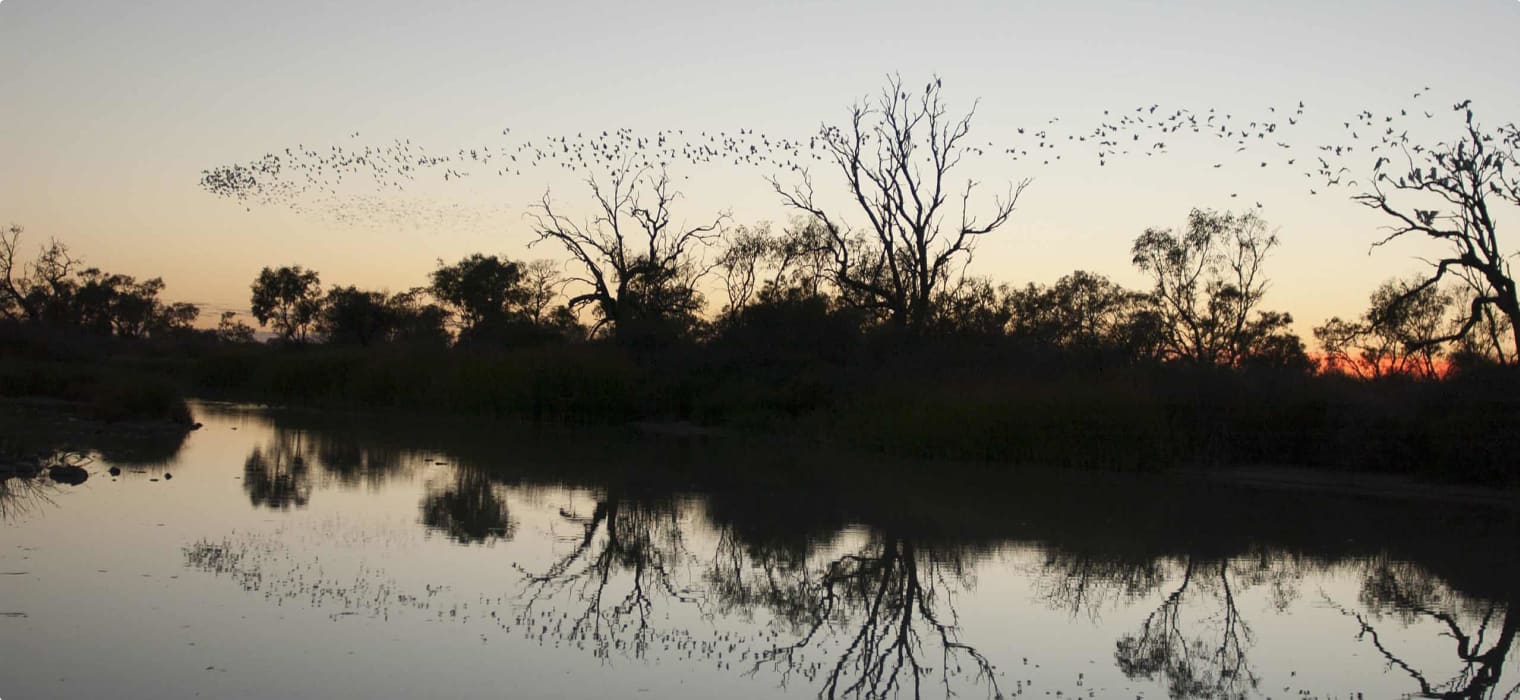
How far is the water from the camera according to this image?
8414 mm

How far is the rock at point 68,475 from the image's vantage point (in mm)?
16562

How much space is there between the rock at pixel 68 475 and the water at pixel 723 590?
27 cm

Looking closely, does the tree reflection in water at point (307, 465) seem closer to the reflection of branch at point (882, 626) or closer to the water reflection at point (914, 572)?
the water reflection at point (914, 572)

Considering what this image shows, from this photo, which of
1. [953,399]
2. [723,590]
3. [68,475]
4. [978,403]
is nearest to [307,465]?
[68,475]

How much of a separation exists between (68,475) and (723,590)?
10.4 meters

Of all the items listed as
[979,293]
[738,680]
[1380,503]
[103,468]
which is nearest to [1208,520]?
[1380,503]

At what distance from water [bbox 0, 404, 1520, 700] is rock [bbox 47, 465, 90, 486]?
269 mm

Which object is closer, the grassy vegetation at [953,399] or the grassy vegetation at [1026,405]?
the grassy vegetation at [1026,405]

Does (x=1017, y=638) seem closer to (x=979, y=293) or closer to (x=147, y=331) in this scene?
(x=979, y=293)

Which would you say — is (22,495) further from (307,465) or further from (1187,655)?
(1187,655)

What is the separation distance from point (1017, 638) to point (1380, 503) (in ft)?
42.2

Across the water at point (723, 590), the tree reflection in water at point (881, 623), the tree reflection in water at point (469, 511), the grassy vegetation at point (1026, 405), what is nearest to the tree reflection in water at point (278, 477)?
the water at point (723, 590)

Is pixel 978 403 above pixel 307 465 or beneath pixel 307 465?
above

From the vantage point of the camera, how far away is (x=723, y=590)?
1155 cm
